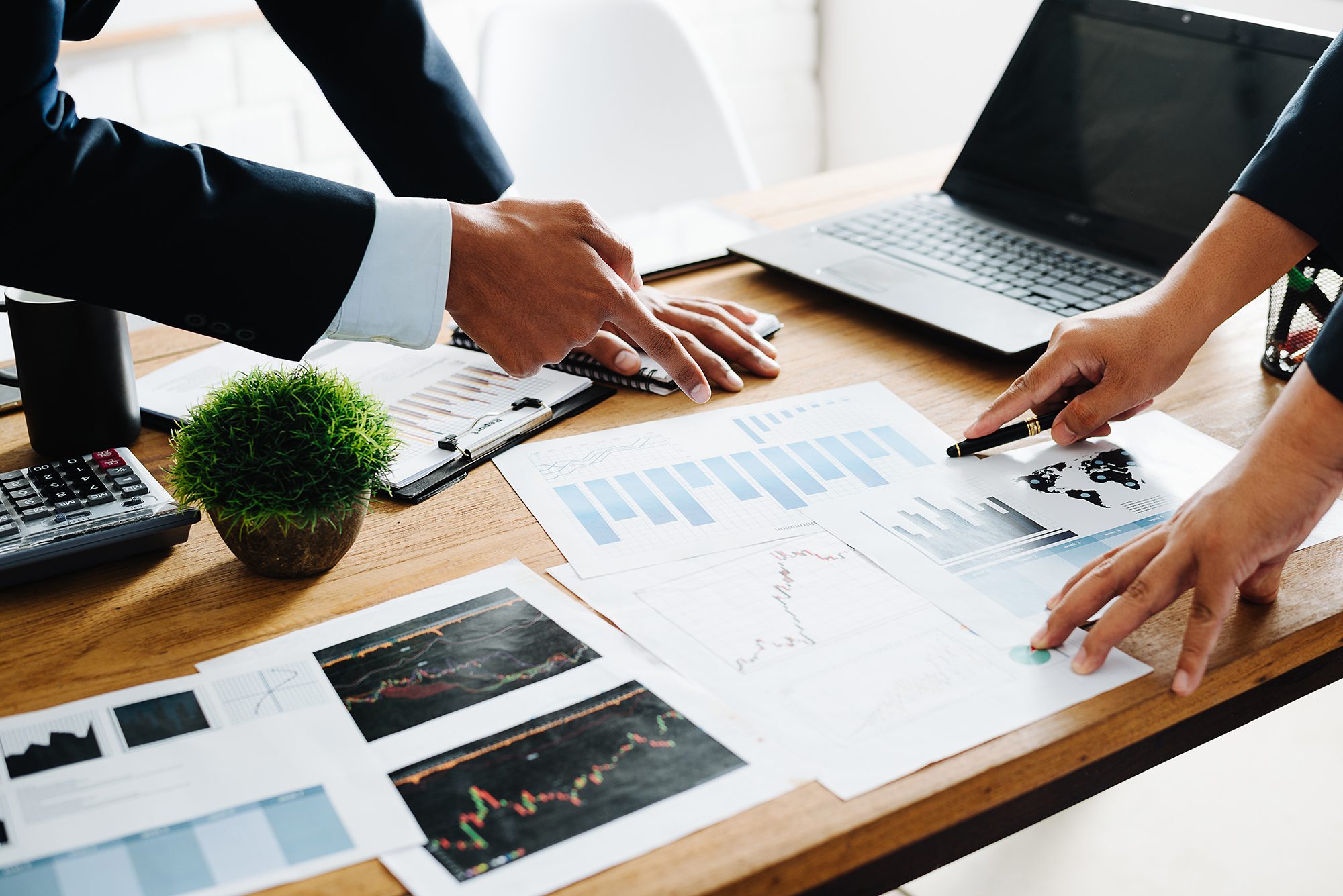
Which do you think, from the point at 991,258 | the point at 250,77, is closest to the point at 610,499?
the point at 991,258

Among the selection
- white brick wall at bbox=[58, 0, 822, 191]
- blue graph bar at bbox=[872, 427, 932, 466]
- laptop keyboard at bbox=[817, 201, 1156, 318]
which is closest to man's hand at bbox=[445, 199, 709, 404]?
blue graph bar at bbox=[872, 427, 932, 466]

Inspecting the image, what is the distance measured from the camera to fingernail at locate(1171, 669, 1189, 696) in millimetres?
642

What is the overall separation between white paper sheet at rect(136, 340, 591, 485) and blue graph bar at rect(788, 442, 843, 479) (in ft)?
0.73

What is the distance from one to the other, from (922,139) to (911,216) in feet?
5.44

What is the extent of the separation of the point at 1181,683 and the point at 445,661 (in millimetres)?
424

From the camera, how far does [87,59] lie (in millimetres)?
2186

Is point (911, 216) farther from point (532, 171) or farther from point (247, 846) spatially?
point (247, 846)

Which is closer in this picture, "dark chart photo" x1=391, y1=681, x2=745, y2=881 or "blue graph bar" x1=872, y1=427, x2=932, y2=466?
"dark chart photo" x1=391, y1=681, x2=745, y2=881

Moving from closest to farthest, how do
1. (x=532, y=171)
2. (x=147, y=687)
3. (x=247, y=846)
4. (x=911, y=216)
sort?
(x=247, y=846) → (x=147, y=687) → (x=911, y=216) → (x=532, y=171)

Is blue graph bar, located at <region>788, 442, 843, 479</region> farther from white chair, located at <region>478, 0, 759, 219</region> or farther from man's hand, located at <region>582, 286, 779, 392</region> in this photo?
white chair, located at <region>478, 0, 759, 219</region>

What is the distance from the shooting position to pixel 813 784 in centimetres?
58

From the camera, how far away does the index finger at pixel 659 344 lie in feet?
3.08

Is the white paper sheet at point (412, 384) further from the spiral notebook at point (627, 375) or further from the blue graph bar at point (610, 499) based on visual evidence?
the blue graph bar at point (610, 499)

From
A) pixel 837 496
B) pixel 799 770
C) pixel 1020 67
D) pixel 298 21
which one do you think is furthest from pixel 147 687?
pixel 1020 67
